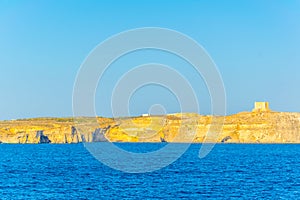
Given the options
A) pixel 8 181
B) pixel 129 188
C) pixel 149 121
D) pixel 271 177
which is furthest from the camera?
pixel 149 121

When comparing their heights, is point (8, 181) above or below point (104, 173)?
below

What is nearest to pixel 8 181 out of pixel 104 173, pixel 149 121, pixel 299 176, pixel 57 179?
pixel 57 179

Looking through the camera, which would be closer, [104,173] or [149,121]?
[104,173]

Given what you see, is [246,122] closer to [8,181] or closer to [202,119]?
[202,119]

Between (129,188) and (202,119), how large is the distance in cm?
14393

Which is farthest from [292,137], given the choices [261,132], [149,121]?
[149,121]

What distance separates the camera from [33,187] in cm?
5150

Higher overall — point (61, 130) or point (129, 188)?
point (61, 130)

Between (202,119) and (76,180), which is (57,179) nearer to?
(76,180)

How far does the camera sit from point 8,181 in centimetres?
5728

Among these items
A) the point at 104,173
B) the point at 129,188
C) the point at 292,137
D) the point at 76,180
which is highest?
the point at 292,137

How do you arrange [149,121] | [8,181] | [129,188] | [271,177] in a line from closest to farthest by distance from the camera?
1. [129,188]
2. [8,181]
3. [271,177]
4. [149,121]

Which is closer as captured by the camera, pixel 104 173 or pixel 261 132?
pixel 104 173

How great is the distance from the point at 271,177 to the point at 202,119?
425 ft
